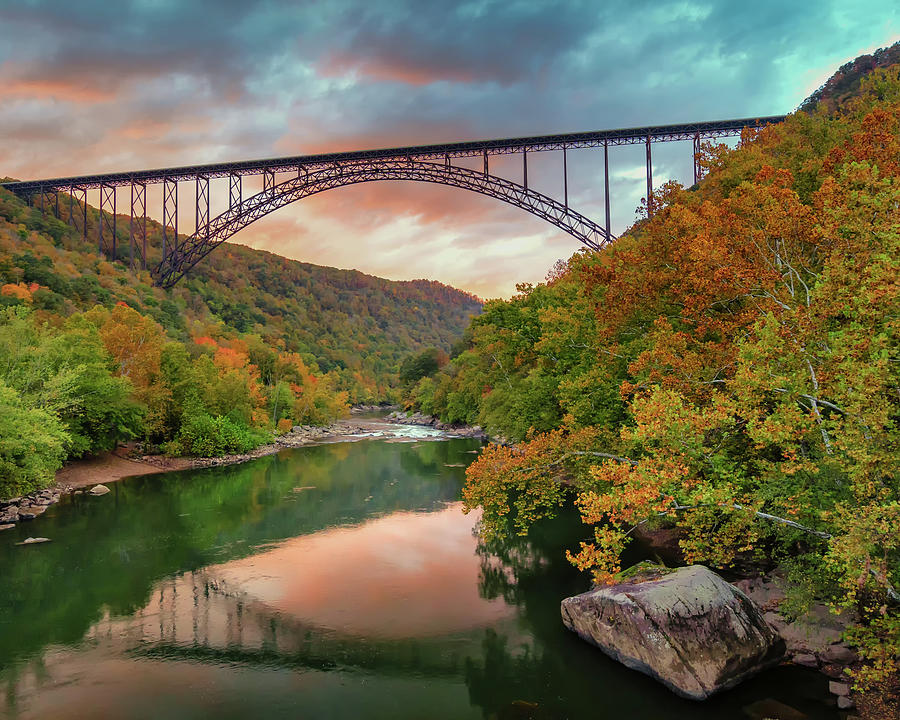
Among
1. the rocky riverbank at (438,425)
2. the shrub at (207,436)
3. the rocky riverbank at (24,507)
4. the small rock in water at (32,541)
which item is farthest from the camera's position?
the rocky riverbank at (438,425)

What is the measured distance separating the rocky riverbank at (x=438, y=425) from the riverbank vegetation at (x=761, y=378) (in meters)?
32.8

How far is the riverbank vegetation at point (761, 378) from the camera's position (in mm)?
6996

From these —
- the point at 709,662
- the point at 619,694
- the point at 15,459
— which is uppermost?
the point at 15,459

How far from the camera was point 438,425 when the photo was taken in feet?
201

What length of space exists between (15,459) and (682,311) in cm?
2141

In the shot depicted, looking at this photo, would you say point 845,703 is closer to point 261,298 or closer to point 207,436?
point 207,436

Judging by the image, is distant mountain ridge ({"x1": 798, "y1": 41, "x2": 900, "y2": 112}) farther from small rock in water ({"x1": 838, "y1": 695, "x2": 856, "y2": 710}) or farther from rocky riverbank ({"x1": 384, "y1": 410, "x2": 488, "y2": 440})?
small rock in water ({"x1": 838, "y1": 695, "x2": 856, "y2": 710})

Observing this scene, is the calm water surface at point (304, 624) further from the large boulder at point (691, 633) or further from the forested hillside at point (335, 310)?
the forested hillside at point (335, 310)

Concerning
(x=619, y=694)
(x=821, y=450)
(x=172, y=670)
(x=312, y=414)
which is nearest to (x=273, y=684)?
(x=172, y=670)

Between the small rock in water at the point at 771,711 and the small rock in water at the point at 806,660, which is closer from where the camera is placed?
the small rock in water at the point at 771,711

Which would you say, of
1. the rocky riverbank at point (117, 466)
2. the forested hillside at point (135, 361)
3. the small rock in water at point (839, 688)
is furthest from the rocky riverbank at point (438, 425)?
the small rock in water at point (839, 688)

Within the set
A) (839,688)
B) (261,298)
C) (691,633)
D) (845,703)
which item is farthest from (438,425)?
(261,298)

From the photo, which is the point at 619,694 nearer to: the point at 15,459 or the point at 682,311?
the point at 682,311

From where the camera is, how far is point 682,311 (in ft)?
42.0
